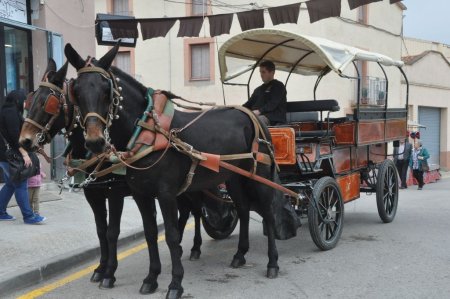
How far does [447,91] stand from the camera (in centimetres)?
2795

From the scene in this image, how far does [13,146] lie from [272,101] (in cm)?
356

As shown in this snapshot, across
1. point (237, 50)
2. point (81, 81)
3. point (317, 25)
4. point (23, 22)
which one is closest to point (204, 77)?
point (317, 25)

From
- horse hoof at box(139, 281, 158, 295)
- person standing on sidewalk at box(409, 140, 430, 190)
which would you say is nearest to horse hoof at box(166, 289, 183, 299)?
horse hoof at box(139, 281, 158, 295)

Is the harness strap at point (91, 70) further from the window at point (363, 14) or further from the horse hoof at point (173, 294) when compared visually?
the window at point (363, 14)

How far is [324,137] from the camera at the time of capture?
698 cm

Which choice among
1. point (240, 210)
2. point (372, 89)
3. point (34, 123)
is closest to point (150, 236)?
point (240, 210)

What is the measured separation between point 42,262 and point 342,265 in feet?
11.0

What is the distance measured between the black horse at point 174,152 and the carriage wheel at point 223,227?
1038 mm

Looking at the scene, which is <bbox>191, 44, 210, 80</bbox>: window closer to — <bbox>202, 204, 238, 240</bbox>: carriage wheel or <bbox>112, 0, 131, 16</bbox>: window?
<bbox>112, 0, 131, 16</bbox>: window

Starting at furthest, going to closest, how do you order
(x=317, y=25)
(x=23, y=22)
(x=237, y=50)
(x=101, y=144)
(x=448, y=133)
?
A: (x=448, y=133), (x=317, y=25), (x=23, y=22), (x=237, y=50), (x=101, y=144)

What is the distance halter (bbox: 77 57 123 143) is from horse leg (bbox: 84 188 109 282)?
44.3 inches

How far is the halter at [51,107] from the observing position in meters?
4.41

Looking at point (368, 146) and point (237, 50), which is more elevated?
point (237, 50)

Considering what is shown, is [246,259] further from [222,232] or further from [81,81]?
[81,81]
